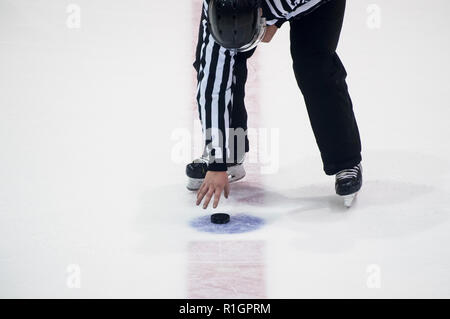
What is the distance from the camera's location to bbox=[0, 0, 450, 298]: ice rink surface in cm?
185

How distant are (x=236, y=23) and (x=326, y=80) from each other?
500mm

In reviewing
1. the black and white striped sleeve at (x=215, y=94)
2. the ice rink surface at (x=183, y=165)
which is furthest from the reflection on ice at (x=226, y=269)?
the black and white striped sleeve at (x=215, y=94)

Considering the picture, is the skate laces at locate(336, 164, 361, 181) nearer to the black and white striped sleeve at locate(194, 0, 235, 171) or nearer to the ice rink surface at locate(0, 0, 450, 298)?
the ice rink surface at locate(0, 0, 450, 298)

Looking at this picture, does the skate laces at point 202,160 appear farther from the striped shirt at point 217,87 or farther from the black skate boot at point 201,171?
the striped shirt at point 217,87

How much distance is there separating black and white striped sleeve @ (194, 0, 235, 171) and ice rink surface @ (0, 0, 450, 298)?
239 mm

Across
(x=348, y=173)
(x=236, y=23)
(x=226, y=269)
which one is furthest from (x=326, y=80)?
(x=226, y=269)

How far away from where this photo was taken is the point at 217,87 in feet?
6.86

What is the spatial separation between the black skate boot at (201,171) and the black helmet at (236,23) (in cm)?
67

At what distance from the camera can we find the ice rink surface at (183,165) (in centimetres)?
185

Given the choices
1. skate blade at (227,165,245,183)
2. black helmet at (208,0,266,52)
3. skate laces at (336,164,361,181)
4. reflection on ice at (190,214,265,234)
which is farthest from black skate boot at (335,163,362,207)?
black helmet at (208,0,266,52)

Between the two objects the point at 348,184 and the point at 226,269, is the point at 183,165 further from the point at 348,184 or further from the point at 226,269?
the point at 226,269

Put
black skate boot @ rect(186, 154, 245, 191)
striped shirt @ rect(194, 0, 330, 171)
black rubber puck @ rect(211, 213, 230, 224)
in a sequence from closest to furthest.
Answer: striped shirt @ rect(194, 0, 330, 171) < black rubber puck @ rect(211, 213, 230, 224) < black skate boot @ rect(186, 154, 245, 191)

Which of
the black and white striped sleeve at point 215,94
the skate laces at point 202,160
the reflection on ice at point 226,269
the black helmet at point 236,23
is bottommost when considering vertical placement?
the reflection on ice at point 226,269
